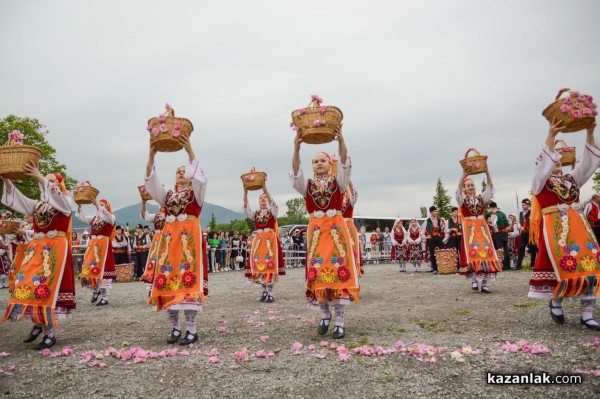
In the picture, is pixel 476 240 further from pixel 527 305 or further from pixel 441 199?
pixel 441 199

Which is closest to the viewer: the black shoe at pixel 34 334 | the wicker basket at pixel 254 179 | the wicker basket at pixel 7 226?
the black shoe at pixel 34 334

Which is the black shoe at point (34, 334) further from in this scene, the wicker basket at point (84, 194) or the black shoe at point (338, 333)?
the black shoe at point (338, 333)

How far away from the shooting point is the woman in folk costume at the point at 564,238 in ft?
15.1

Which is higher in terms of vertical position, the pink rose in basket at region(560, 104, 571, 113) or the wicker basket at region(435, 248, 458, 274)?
the pink rose in basket at region(560, 104, 571, 113)

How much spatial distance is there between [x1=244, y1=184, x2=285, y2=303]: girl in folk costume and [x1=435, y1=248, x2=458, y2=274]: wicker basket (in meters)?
6.89

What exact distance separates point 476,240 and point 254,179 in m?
4.59

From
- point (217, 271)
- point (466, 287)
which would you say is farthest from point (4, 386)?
point (217, 271)

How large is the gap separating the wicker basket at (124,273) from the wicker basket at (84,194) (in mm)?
7513

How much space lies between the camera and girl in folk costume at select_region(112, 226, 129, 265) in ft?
49.1

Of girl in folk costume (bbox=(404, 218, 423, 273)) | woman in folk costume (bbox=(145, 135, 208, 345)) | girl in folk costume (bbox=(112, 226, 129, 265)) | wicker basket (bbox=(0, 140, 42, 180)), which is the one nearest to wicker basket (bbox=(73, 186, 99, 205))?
wicker basket (bbox=(0, 140, 42, 180))

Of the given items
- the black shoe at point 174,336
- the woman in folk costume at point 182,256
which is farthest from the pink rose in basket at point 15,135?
the black shoe at point 174,336

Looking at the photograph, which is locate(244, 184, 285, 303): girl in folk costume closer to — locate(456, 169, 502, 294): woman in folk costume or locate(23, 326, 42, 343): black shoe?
locate(456, 169, 502, 294): woman in folk costume

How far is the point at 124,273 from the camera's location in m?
14.7

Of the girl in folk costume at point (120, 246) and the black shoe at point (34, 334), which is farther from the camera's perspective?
the girl in folk costume at point (120, 246)
